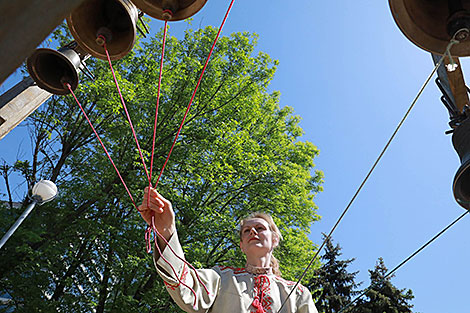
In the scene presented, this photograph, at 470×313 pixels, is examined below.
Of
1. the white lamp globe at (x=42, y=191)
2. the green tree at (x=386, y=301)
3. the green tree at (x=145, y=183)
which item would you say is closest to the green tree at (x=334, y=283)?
the green tree at (x=386, y=301)

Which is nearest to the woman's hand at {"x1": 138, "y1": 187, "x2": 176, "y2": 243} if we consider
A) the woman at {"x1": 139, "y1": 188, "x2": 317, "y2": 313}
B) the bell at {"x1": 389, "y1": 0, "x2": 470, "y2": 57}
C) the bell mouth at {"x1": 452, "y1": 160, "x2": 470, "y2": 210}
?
the woman at {"x1": 139, "y1": 188, "x2": 317, "y2": 313}

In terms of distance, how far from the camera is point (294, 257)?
26.5 ft

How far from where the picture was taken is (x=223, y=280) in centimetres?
238

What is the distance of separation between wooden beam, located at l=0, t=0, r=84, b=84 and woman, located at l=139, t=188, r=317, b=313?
4.39 feet

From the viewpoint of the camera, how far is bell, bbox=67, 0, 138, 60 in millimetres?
1996

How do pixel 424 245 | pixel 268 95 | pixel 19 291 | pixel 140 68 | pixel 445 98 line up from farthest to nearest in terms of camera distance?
pixel 268 95
pixel 140 68
pixel 19 291
pixel 445 98
pixel 424 245

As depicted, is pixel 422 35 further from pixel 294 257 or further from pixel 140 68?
pixel 140 68

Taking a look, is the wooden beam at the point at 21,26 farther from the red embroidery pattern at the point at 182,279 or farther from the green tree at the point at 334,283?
the green tree at the point at 334,283

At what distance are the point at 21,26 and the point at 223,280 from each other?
199cm

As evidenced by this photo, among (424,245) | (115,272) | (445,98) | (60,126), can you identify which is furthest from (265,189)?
(424,245)

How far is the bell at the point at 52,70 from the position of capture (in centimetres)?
236

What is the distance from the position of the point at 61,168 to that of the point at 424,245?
8.16 metres

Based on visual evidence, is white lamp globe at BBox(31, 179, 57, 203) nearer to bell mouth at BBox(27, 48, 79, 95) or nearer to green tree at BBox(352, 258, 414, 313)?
bell mouth at BBox(27, 48, 79, 95)

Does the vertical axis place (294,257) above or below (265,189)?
below
